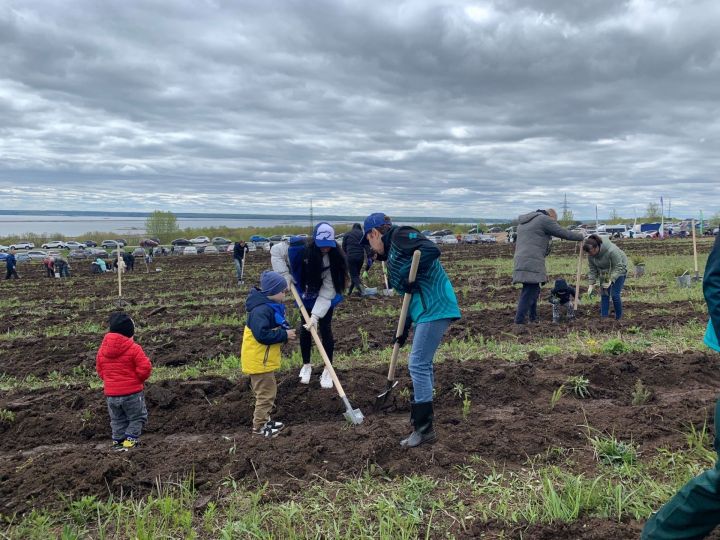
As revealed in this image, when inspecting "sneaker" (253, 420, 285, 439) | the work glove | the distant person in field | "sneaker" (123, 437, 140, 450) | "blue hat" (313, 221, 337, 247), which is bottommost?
"sneaker" (123, 437, 140, 450)

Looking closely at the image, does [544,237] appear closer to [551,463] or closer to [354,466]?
[551,463]

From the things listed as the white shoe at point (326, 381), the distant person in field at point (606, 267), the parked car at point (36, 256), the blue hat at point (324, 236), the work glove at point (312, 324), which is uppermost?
the blue hat at point (324, 236)

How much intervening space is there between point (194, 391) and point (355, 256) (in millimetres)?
2260

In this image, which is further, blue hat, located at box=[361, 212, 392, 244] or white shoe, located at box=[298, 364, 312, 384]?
white shoe, located at box=[298, 364, 312, 384]

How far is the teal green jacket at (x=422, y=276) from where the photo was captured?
4.24 meters

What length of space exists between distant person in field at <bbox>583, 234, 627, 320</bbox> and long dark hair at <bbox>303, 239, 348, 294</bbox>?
181 inches

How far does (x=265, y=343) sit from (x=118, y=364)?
52.4 inches

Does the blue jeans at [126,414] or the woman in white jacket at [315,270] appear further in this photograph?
the woman in white jacket at [315,270]

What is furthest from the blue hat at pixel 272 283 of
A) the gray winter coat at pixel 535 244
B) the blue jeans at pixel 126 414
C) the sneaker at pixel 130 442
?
the gray winter coat at pixel 535 244

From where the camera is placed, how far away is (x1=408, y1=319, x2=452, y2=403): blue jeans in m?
4.24

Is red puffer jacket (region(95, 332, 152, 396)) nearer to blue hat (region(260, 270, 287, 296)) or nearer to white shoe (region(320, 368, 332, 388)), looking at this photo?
blue hat (region(260, 270, 287, 296))

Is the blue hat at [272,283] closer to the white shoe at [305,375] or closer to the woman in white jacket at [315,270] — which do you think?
the woman in white jacket at [315,270]

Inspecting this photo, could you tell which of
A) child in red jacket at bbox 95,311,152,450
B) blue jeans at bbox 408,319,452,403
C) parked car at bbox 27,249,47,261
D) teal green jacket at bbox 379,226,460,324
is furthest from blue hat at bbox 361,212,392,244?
parked car at bbox 27,249,47,261

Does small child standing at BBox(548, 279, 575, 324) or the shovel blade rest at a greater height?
small child standing at BBox(548, 279, 575, 324)
